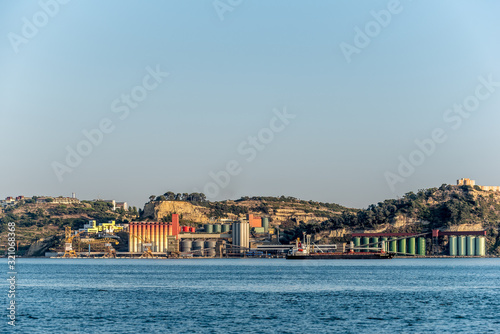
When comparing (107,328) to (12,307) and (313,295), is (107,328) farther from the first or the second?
(313,295)

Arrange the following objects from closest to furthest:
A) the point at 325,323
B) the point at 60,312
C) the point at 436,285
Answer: the point at 325,323 < the point at 60,312 < the point at 436,285

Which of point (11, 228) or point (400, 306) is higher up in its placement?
point (11, 228)

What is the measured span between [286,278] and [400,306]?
45119 mm

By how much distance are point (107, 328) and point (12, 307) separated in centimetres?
1597

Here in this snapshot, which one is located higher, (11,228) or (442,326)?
(11,228)

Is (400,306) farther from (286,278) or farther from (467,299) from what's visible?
(286,278)

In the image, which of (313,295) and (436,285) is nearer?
(313,295)

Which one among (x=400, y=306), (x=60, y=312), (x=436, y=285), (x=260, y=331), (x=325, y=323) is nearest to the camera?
(x=260, y=331)

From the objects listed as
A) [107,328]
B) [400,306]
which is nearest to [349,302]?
[400,306]

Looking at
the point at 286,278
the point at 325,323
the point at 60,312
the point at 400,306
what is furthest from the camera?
the point at 286,278

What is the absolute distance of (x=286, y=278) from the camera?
11681 centimetres

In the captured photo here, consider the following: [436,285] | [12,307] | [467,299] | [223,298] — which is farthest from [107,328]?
[436,285]

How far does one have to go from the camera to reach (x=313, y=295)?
84.6 metres

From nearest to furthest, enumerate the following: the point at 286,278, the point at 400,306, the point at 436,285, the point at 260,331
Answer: the point at 260,331 → the point at 400,306 → the point at 436,285 → the point at 286,278
